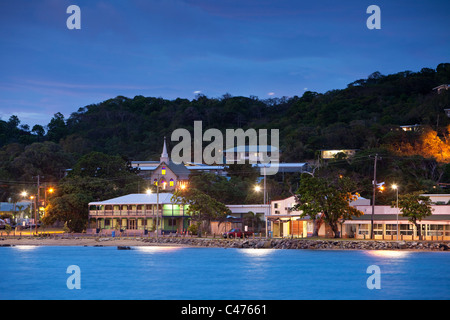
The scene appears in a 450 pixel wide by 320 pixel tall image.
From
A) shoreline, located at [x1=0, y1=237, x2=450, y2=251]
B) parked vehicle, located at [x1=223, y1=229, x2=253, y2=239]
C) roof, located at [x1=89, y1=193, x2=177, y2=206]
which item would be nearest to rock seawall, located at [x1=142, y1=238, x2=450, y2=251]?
shoreline, located at [x1=0, y1=237, x2=450, y2=251]

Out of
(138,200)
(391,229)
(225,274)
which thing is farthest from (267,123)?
(225,274)

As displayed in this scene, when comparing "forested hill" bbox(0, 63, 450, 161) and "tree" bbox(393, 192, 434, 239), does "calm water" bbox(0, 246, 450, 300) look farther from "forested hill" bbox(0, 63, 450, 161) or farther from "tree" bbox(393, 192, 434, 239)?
"forested hill" bbox(0, 63, 450, 161)

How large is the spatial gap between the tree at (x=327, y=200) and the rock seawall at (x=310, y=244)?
2.91m

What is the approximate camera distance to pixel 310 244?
190 feet

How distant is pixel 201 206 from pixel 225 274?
1990 centimetres

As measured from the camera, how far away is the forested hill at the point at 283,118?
119 m

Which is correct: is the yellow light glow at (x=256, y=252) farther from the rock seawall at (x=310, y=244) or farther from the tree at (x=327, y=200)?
→ the tree at (x=327, y=200)

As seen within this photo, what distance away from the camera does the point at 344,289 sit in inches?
1566

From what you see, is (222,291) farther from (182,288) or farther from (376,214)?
(376,214)

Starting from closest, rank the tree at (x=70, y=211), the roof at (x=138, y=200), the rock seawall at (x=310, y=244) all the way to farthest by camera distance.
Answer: the rock seawall at (x=310, y=244)
the roof at (x=138, y=200)
the tree at (x=70, y=211)

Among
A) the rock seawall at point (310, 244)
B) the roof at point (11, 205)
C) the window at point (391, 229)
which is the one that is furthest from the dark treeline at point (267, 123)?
the rock seawall at point (310, 244)

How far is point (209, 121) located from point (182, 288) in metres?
129

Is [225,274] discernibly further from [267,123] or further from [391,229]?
[267,123]
